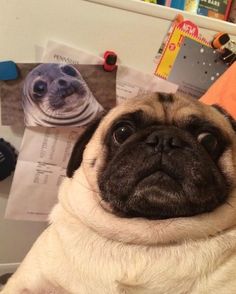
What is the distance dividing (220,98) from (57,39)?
57 cm

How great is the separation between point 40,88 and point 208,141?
577mm

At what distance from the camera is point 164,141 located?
79 centimetres

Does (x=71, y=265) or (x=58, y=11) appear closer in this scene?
(x=71, y=265)

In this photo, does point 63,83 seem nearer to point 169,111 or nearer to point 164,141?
point 169,111

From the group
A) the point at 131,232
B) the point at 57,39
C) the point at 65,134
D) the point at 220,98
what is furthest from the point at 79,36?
the point at 131,232

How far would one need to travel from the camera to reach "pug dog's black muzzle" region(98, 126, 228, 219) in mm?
773

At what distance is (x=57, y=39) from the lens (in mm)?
1163

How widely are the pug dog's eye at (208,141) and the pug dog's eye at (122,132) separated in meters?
0.17

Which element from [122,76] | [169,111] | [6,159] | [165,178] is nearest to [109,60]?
[122,76]

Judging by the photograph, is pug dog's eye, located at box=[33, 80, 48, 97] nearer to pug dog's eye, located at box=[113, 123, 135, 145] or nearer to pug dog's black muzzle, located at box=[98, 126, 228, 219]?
pug dog's eye, located at box=[113, 123, 135, 145]

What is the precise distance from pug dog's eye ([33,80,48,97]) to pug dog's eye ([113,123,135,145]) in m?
0.36

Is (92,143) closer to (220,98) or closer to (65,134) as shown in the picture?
(65,134)

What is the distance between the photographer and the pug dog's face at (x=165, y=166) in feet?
2.56

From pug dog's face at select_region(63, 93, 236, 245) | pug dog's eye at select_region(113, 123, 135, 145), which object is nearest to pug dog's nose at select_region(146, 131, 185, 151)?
pug dog's face at select_region(63, 93, 236, 245)
